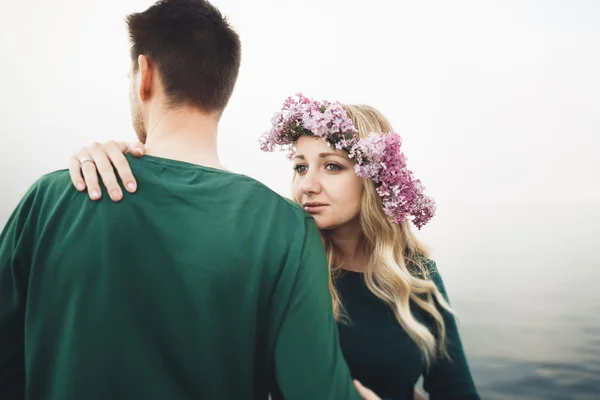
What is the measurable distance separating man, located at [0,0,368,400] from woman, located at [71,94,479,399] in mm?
967

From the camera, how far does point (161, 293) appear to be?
1.27 m

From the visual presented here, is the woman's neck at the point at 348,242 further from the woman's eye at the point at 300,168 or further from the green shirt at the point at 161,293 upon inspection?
the green shirt at the point at 161,293

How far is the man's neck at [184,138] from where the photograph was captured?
1484mm

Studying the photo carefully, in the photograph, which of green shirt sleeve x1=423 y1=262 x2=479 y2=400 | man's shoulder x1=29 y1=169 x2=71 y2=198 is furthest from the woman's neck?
man's shoulder x1=29 y1=169 x2=71 y2=198

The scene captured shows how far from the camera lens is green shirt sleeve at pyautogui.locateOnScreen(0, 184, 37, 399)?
1.33m

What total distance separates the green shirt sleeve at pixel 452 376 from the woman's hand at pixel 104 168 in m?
2.09

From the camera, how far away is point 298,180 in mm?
2744

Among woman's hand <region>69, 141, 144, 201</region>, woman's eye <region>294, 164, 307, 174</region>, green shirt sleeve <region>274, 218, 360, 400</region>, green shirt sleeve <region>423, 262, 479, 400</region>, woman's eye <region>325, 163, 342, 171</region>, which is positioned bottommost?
green shirt sleeve <region>423, 262, 479, 400</region>

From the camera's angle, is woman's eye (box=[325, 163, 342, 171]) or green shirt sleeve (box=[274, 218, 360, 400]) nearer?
green shirt sleeve (box=[274, 218, 360, 400])

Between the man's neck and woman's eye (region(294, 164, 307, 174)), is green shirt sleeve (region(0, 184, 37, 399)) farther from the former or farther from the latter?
woman's eye (region(294, 164, 307, 174))

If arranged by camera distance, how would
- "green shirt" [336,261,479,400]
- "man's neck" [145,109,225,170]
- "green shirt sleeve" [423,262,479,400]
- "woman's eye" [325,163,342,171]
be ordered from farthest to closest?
"woman's eye" [325,163,342,171], "green shirt sleeve" [423,262,479,400], "green shirt" [336,261,479,400], "man's neck" [145,109,225,170]

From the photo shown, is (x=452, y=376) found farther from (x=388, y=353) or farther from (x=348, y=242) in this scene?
(x=348, y=242)

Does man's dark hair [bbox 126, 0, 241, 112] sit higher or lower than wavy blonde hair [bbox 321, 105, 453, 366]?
higher

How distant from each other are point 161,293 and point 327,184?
1.46 meters
